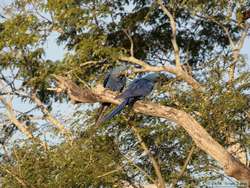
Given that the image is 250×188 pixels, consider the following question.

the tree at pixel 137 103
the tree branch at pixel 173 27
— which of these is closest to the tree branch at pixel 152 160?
the tree at pixel 137 103

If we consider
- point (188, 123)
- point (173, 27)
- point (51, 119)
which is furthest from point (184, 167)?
point (173, 27)

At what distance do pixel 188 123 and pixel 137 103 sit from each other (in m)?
0.47

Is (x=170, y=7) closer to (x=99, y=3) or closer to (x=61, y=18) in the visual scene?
(x=99, y=3)

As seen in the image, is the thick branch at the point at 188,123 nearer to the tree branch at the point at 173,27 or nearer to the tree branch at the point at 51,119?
the tree branch at the point at 51,119

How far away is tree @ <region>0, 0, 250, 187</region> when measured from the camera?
5.66 meters

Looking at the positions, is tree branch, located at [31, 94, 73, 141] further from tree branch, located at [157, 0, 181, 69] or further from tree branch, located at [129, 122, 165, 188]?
tree branch, located at [157, 0, 181, 69]

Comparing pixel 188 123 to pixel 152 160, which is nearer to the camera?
pixel 188 123

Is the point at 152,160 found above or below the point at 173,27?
below

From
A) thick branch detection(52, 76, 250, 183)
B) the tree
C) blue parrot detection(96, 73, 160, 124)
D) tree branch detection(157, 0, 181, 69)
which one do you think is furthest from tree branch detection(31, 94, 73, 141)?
tree branch detection(157, 0, 181, 69)

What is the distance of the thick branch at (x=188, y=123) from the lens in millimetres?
4730

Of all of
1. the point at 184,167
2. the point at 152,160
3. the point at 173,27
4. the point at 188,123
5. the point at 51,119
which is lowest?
the point at 188,123

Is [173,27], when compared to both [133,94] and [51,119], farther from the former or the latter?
[133,94]

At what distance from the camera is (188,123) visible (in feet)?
15.9

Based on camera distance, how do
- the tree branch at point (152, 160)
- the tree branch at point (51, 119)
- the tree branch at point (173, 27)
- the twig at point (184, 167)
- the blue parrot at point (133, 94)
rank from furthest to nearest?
the tree branch at point (173, 27) < the tree branch at point (51, 119) < the tree branch at point (152, 160) < the twig at point (184, 167) < the blue parrot at point (133, 94)
